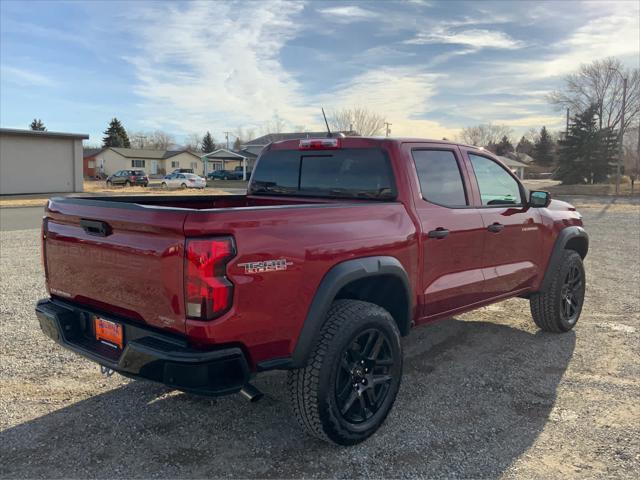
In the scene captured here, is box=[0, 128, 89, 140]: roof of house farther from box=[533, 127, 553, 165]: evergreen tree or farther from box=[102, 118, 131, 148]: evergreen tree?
box=[533, 127, 553, 165]: evergreen tree

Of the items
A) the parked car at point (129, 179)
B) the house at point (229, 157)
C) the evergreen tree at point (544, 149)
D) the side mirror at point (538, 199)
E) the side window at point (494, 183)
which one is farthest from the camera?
the evergreen tree at point (544, 149)

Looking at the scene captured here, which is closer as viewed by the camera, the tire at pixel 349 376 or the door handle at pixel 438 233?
the tire at pixel 349 376

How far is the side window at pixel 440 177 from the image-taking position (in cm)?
391

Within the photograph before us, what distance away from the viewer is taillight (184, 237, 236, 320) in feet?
8.16

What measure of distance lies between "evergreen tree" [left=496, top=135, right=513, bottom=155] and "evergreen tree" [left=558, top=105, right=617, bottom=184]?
49931mm

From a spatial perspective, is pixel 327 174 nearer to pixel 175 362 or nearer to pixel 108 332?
pixel 108 332

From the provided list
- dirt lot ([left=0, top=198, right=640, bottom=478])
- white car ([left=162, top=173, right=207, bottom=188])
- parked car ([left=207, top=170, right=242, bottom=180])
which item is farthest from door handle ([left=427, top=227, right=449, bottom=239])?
parked car ([left=207, top=170, right=242, bottom=180])

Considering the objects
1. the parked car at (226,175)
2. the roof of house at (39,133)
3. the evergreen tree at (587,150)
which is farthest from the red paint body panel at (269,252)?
the parked car at (226,175)

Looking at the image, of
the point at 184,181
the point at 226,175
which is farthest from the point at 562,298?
the point at 226,175

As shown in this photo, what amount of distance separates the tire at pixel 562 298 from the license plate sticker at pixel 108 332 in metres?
4.00

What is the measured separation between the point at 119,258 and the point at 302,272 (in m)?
0.99

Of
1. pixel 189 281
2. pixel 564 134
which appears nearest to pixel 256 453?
pixel 189 281

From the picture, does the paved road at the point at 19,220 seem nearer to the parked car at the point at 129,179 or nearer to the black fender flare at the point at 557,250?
the black fender flare at the point at 557,250

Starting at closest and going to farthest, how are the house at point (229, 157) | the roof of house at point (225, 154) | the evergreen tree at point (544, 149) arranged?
the house at point (229, 157)
the roof of house at point (225, 154)
the evergreen tree at point (544, 149)
